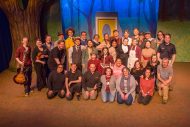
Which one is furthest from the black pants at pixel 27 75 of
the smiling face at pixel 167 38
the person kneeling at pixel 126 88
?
the smiling face at pixel 167 38

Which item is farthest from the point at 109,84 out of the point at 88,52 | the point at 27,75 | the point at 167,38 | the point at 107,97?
the point at 27,75

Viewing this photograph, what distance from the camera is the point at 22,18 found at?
1029 cm

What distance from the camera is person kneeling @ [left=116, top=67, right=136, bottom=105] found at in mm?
7797

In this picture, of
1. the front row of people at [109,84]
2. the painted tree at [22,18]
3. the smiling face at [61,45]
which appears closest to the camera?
the front row of people at [109,84]

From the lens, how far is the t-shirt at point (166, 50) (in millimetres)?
8477

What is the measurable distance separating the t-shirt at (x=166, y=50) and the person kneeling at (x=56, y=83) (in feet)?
9.24

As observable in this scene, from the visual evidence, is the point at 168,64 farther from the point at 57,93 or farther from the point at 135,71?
the point at 57,93

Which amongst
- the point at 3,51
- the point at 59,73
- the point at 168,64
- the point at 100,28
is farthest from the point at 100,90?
the point at 3,51

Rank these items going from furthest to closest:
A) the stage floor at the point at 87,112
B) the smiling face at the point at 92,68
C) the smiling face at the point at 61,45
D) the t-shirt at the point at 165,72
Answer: the smiling face at the point at 61,45 → the t-shirt at the point at 165,72 → the smiling face at the point at 92,68 → the stage floor at the point at 87,112

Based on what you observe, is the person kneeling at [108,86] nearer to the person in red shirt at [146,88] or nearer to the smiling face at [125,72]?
the smiling face at [125,72]

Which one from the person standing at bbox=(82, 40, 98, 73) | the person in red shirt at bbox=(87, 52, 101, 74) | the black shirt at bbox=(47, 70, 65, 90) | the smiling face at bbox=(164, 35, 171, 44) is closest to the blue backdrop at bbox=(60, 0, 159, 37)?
the smiling face at bbox=(164, 35, 171, 44)

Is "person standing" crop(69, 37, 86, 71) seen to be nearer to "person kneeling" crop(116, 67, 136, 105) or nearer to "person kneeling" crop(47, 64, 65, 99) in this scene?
"person kneeling" crop(47, 64, 65, 99)

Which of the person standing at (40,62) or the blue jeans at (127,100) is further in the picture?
the person standing at (40,62)

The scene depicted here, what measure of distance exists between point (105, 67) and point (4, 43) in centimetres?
459
